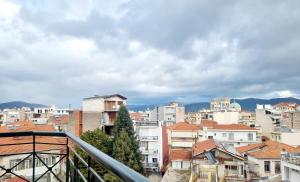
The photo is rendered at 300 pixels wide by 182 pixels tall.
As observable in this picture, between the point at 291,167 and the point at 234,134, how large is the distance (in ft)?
64.3

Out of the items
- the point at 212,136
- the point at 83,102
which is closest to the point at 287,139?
the point at 212,136

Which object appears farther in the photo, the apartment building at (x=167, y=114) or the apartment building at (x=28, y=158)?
the apartment building at (x=167, y=114)

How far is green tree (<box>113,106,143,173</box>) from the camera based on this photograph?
87.4ft

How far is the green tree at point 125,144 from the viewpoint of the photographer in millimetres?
26625

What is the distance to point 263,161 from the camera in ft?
85.4

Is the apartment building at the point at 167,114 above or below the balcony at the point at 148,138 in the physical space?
above

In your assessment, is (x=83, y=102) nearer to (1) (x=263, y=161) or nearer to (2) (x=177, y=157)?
(2) (x=177, y=157)

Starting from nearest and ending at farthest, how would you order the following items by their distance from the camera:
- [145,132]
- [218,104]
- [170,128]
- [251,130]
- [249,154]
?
[249,154] < [145,132] < [251,130] < [170,128] < [218,104]

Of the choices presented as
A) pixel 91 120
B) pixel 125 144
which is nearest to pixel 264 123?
pixel 91 120

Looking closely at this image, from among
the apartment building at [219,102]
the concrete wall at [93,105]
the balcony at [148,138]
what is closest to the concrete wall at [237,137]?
the balcony at [148,138]

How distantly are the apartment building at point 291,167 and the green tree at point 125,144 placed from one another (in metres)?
10.8

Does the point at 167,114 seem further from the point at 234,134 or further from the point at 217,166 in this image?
the point at 217,166

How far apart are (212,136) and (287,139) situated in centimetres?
914

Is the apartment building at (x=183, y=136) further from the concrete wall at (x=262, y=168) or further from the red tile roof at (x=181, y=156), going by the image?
the concrete wall at (x=262, y=168)
